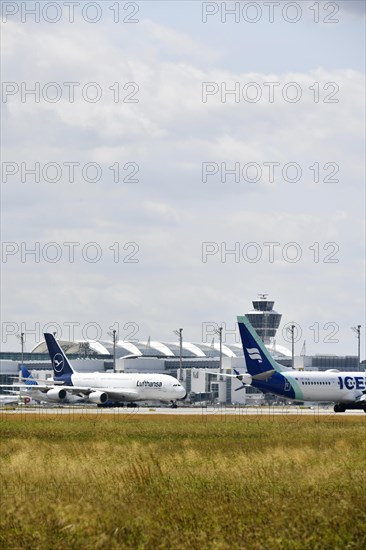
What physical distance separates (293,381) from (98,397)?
2557 cm

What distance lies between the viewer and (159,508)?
20297 mm

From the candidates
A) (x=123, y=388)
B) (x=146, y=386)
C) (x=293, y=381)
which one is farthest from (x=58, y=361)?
(x=293, y=381)

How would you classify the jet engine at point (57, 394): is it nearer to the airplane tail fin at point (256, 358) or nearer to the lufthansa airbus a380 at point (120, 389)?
the lufthansa airbus a380 at point (120, 389)

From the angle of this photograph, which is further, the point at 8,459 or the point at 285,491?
the point at 8,459

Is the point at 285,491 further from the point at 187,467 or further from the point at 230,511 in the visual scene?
Answer: the point at 187,467

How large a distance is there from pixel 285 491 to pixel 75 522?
20.6ft

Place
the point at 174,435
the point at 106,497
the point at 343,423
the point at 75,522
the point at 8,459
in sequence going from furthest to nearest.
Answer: the point at 343,423, the point at 174,435, the point at 8,459, the point at 106,497, the point at 75,522

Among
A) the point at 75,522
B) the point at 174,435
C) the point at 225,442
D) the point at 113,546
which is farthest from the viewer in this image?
the point at 174,435

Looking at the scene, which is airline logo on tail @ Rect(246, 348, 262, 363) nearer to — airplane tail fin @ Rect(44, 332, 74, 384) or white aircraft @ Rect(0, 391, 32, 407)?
airplane tail fin @ Rect(44, 332, 74, 384)

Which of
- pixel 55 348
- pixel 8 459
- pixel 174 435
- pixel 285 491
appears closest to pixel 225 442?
pixel 174 435

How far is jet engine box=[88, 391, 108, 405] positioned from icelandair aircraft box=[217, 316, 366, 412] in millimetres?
20729

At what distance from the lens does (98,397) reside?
373 ft

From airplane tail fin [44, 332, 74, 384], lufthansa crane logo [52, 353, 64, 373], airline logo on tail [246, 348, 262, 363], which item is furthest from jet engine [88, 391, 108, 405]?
airline logo on tail [246, 348, 262, 363]

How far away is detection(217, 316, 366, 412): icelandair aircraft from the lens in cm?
9656
